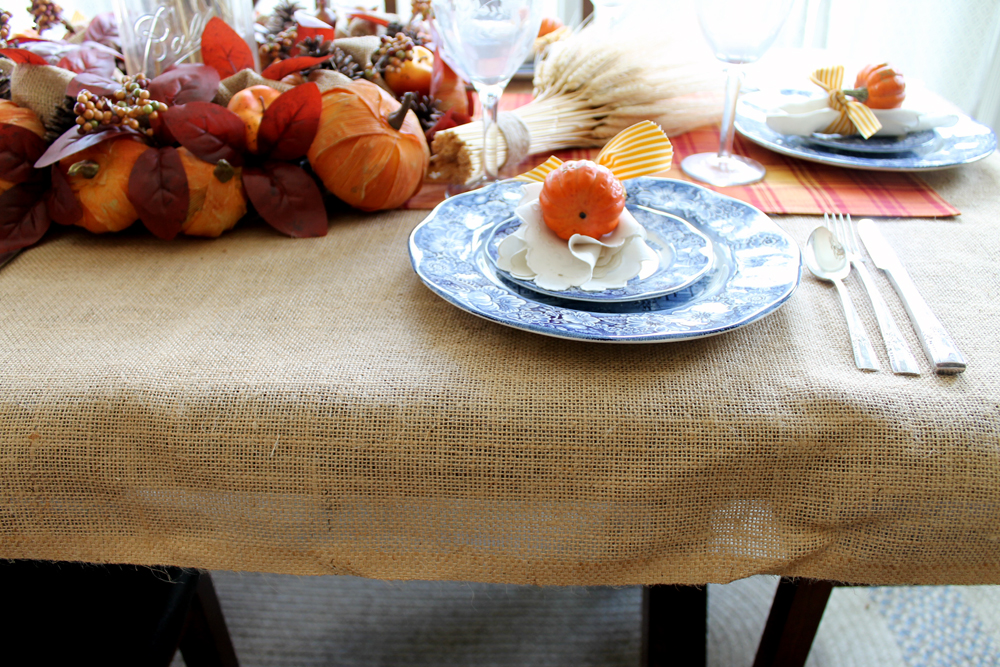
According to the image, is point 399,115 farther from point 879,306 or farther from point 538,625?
point 538,625

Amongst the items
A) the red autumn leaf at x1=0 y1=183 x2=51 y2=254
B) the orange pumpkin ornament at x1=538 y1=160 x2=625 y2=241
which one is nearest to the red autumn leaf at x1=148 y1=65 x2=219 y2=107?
the red autumn leaf at x1=0 y1=183 x2=51 y2=254

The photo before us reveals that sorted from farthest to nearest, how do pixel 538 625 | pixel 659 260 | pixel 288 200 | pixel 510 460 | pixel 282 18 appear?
pixel 538 625
pixel 282 18
pixel 288 200
pixel 659 260
pixel 510 460

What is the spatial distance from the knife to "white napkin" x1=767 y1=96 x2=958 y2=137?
0.21 meters

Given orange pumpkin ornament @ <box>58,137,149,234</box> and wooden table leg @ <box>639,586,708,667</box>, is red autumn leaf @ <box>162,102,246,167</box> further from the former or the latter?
wooden table leg @ <box>639,586,708,667</box>

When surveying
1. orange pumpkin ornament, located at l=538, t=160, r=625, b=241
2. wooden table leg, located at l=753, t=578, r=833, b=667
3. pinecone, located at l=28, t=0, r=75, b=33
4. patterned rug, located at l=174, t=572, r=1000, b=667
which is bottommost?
patterned rug, located at l=174, t=572, r=1000, b=667

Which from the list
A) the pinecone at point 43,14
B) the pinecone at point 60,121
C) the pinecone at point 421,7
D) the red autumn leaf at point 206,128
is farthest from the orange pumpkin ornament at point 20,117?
the pinecone at point 421,7

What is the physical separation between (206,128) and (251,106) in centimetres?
5

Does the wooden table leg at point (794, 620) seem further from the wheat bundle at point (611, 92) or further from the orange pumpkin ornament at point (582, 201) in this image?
the wheat bundle at point (611, 92)

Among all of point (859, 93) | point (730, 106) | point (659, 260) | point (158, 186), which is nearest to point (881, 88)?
point (859, 93)

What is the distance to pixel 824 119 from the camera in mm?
747

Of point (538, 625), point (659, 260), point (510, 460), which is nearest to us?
point (510, 460)

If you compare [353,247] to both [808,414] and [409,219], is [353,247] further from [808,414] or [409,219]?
[808,414]

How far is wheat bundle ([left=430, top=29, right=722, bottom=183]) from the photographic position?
2.65 ft

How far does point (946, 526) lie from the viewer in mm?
391
